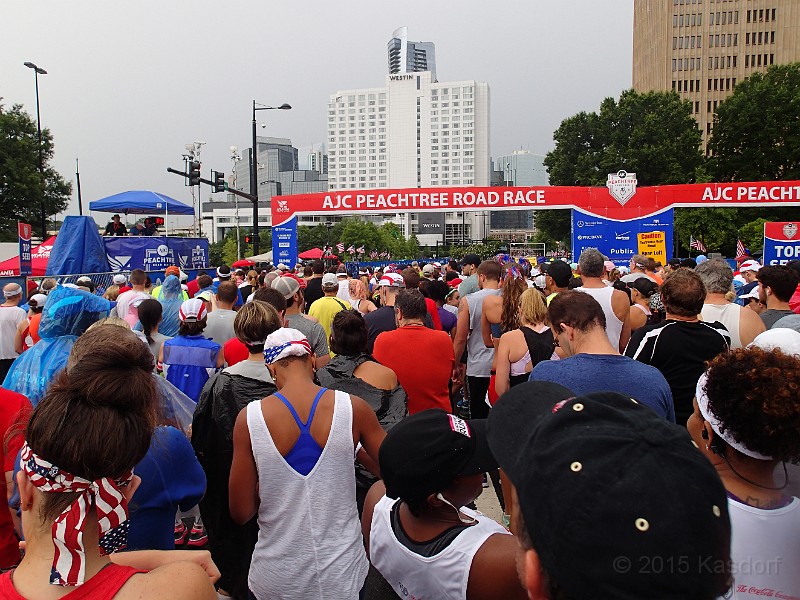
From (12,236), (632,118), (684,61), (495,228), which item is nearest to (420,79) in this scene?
(495,228)

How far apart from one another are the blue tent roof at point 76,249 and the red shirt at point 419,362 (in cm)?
1311

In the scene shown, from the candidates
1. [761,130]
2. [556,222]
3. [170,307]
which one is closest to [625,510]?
[170,307]

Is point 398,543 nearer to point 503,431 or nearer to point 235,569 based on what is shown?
point 503,431

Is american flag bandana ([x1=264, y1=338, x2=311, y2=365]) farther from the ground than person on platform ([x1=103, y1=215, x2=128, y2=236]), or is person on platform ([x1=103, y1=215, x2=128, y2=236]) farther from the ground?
person on platform ([x1=103, y1=215, x2=128, y2=236])

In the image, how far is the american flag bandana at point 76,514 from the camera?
57.3 inches

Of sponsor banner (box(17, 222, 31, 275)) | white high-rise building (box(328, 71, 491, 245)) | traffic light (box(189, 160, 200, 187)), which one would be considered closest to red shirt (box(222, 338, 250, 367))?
traffic light (box(189, 160, 200, 187))

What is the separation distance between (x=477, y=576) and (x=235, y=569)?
Answer: 6.63 feet

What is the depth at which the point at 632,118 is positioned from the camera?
158 ft

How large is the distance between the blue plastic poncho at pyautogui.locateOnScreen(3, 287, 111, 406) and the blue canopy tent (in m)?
17.4

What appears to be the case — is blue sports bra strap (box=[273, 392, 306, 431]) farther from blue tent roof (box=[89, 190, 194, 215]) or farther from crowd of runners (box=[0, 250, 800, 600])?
blue tent roof (box=[89, 190, 194, 215])

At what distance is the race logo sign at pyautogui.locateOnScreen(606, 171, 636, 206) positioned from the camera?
18.4 m

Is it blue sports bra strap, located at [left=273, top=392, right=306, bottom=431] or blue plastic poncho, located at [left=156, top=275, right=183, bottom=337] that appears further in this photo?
blue plastic poncho, located at [left=156, top=275, right=183, bottom=337]

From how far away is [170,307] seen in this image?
6.72 metres

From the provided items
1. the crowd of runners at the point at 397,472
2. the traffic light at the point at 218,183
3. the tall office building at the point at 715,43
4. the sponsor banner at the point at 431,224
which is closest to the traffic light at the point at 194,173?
the traffic light at the point at 218,183
